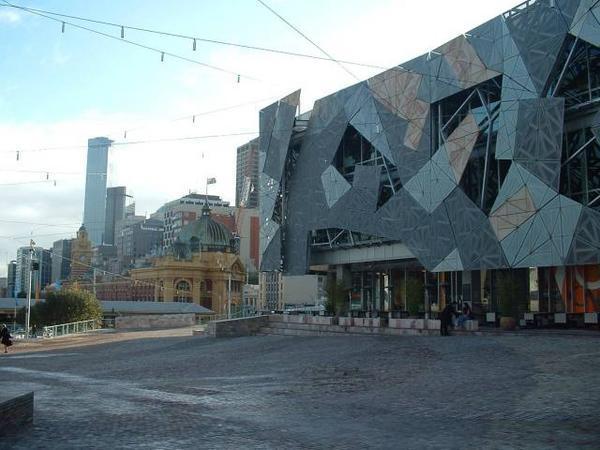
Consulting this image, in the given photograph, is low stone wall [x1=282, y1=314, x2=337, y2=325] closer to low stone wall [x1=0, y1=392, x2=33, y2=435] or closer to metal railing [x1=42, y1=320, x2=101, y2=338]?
metal railing [x1=42, y1=320, x2=101, y2=338]

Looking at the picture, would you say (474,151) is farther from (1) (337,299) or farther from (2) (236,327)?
(2) (236,327)

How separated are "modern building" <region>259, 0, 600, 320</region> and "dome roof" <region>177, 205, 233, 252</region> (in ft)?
175

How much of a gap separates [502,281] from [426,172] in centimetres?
1008

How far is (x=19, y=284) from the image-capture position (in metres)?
184

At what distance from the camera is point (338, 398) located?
14703 mm

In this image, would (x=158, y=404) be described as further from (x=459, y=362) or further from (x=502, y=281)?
(x=502, y=281)

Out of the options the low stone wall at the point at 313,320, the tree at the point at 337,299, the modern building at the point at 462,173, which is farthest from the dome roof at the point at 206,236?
the low stone wall at the point at 313,320

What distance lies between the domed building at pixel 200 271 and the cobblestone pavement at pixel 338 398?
8008cm

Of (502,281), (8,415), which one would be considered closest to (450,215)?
(502,281)

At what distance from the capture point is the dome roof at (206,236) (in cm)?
11188

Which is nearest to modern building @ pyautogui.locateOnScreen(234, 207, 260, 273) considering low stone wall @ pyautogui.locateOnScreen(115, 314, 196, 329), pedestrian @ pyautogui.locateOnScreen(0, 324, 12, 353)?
low stone wall @ pyautogui.locateOnScreen(115, 314, 196, 329)

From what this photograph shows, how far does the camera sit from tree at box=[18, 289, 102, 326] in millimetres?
67938

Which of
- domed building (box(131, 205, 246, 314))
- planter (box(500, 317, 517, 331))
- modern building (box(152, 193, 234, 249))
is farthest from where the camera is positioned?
modern building (box(152, 193, 234, 249))

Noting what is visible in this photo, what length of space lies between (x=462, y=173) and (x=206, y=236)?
76.4 meters
